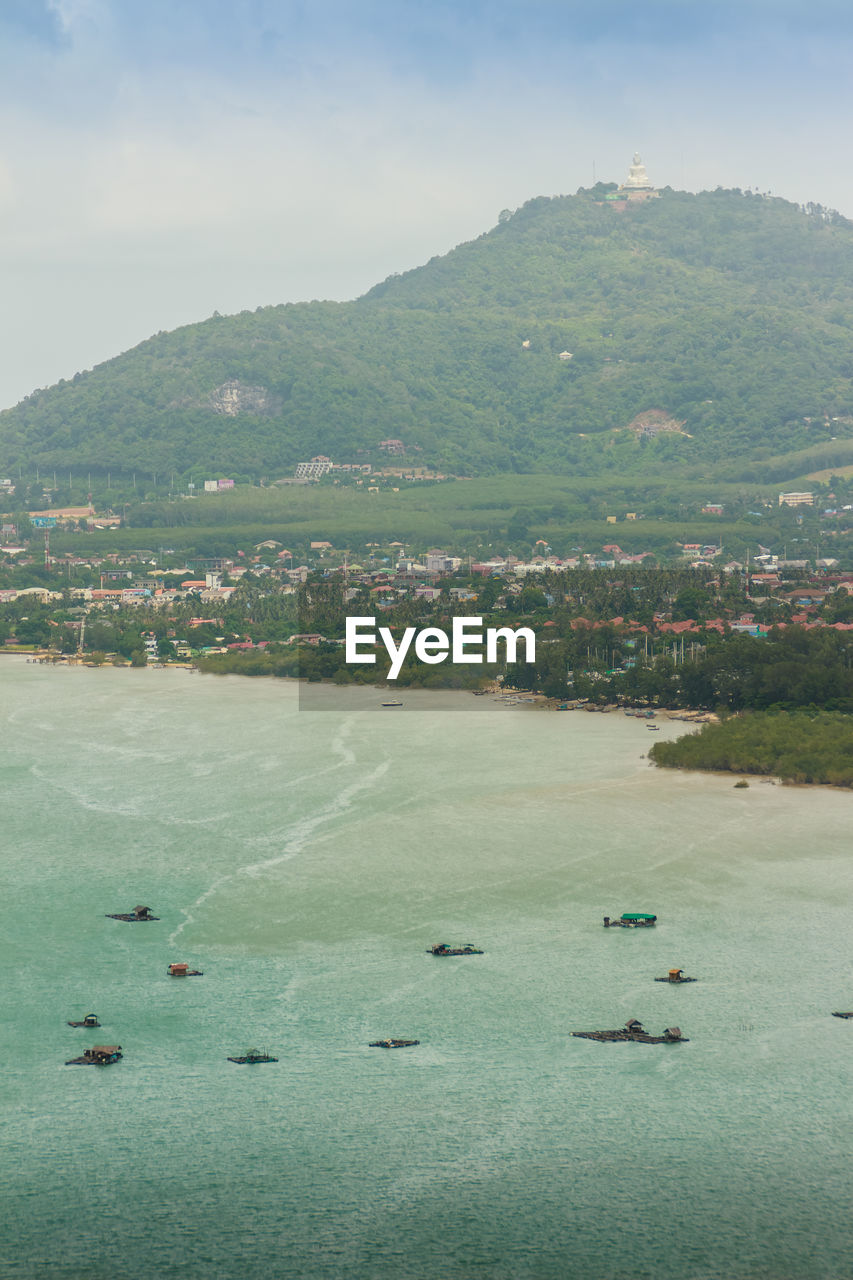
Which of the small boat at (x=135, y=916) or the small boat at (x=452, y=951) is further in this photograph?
the small boat at (x=135, y=916)

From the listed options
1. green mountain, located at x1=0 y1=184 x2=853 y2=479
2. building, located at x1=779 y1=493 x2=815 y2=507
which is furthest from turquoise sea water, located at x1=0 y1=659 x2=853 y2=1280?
green mountain, located at x1=0 y1=184 x2=853 y2=479

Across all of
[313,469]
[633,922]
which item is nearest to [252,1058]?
[633,922]

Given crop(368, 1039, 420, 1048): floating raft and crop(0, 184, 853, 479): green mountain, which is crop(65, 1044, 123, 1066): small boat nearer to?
crop(368, 1039, 420, 1048): floating raft

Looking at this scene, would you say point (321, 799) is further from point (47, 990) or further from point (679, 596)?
point (679, 596)

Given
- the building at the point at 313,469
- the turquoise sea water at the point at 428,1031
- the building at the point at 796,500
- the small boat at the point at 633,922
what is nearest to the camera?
the turquoise sea water at the point at 428,1031

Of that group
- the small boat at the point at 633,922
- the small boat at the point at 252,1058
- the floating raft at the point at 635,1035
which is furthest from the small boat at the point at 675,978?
the small boat at the point at 252,1058

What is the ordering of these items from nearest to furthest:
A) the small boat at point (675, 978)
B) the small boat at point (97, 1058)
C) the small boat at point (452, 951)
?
the small boat at point (97, 1058), the small boat at point (675, 978), the small boat at point (452, 951)

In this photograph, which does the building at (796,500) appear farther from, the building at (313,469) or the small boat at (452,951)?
the small boat at (452,951)

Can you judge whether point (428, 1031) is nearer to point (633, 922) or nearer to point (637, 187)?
point (633, 922)
